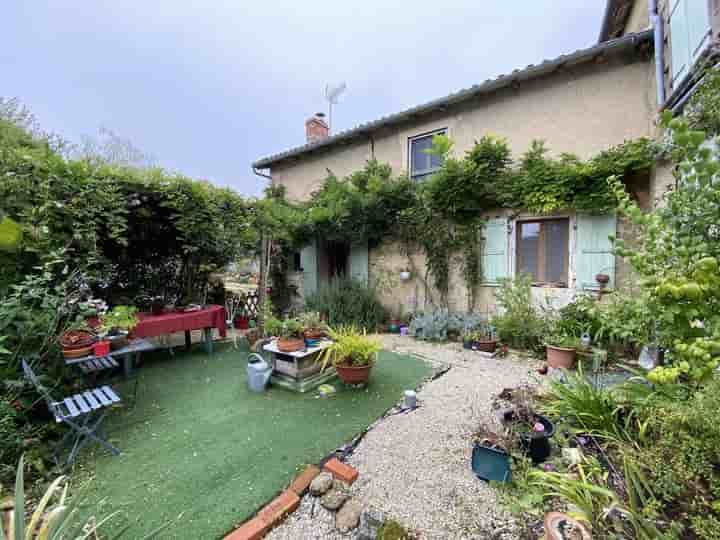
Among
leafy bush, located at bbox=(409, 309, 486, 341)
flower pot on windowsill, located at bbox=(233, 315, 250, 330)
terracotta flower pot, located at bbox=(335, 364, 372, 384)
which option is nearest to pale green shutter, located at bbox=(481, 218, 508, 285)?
leafy bush, located at bbox=(409, 309, 486, 341)

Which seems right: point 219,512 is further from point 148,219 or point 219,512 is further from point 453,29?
point 453,29

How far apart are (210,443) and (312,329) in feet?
5.44

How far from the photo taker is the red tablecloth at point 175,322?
4193mm

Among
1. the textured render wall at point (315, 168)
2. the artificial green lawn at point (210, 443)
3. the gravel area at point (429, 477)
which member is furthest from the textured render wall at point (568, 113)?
the artificial green lawn at point (210, 443)

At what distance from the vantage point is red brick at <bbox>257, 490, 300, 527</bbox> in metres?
1.79

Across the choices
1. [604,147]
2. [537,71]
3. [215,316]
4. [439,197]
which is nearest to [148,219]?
[215,316]

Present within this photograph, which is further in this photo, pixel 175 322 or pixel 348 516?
pixel 175 322

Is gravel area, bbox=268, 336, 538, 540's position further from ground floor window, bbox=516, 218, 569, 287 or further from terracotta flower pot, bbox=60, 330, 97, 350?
terracotta flower pot, bbox=60, 330, 97, 350

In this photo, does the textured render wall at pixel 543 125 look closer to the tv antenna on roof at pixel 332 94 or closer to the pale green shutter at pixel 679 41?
the pale green shutter at pixel 679 41

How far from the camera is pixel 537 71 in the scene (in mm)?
5133

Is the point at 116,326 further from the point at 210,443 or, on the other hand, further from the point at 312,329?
the point at 312,329

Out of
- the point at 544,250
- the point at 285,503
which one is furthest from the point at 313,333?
the point at 544,250

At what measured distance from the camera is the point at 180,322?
4.59 meters

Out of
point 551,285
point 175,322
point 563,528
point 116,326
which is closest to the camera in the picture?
point 563,528
